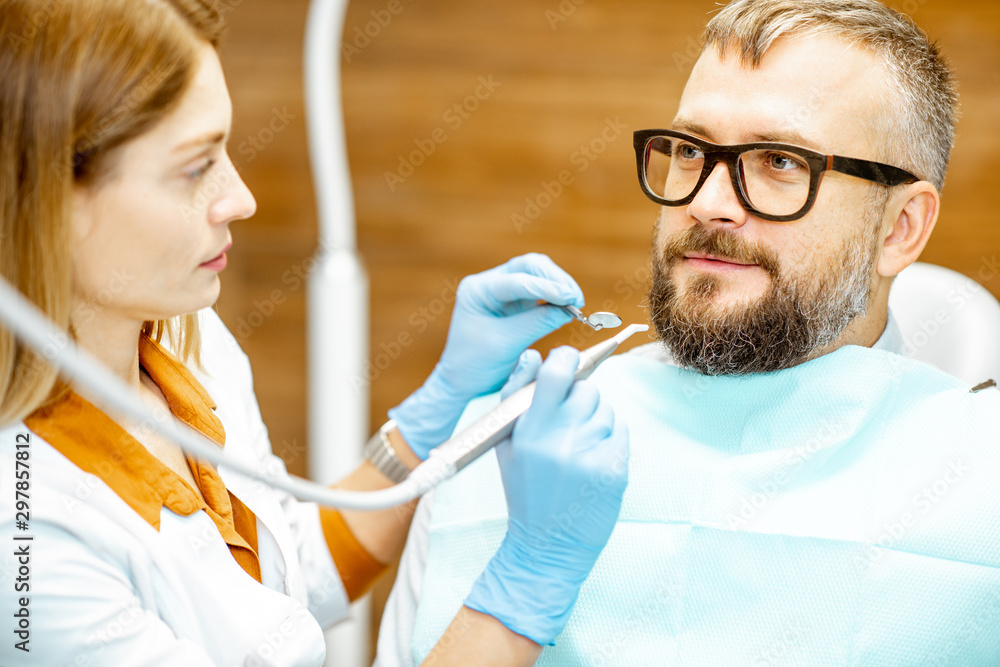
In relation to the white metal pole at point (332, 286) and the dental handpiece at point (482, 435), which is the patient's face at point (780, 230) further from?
the white metal pole at point (332, 286)

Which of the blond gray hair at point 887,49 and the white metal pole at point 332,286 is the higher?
the blond gray hair at point 887,49

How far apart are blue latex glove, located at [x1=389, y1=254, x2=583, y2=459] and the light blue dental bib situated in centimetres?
14

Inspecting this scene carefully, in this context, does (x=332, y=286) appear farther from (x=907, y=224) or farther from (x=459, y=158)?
(x=907, y=224)

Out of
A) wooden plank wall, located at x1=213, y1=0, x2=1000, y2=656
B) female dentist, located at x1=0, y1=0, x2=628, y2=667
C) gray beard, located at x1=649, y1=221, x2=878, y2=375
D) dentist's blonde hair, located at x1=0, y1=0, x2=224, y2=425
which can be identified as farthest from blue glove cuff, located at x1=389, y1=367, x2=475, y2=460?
wooden plank wall, located at x1=213, y1=0, x2=1000, y2=656

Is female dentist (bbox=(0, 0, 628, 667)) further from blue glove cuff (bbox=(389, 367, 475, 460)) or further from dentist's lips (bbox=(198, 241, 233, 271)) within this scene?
blue glove cuff (bbox=(389, 367, 475, 460))

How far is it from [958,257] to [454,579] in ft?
5.02

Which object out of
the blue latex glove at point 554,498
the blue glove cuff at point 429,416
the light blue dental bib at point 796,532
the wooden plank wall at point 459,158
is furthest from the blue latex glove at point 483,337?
the wooden plank wall at point 459,158

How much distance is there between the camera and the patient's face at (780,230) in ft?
3.70

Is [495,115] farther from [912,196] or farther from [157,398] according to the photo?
[157,398]

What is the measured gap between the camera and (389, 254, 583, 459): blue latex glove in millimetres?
1226

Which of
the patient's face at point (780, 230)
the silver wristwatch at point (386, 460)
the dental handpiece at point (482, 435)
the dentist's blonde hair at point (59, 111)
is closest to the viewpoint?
the dentist's blonde hair at point (59, 111)

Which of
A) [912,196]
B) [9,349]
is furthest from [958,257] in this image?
[9,349]

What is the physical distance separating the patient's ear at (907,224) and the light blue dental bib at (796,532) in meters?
0.15

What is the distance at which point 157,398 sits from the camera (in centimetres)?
107
